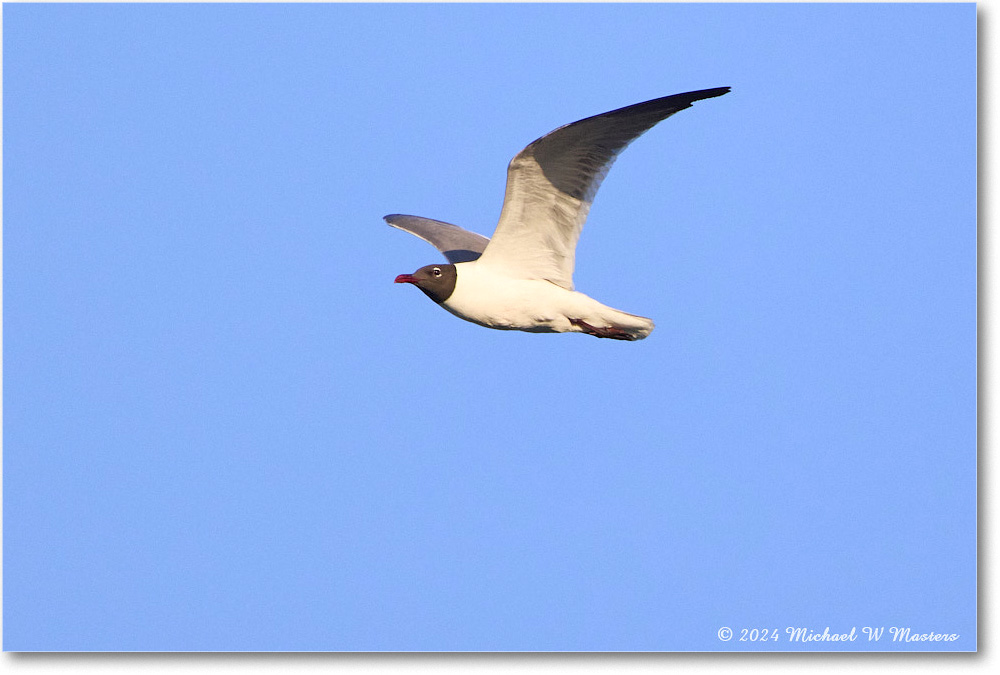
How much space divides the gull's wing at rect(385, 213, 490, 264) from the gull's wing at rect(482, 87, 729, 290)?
1.10 meters

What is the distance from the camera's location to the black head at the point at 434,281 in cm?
768

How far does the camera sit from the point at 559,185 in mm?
7469

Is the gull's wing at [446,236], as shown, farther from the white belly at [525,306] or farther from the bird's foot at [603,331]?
the bird's foot at [603,331]

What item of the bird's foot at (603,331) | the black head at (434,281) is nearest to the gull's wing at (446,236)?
the black head at (434,281)

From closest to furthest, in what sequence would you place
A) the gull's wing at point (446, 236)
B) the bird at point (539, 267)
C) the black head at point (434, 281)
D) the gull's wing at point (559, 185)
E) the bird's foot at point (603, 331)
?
the gull's wing at point (559, 185) → the bird at point (539, 267) → the black head at point (434, 281) → the bird's foot at point (603, 331) → the gull's wing at point (446, 236)

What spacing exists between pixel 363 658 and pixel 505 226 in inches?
124

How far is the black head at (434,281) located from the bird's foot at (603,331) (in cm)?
87

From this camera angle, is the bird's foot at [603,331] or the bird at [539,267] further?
the bird's foot at [603,331]

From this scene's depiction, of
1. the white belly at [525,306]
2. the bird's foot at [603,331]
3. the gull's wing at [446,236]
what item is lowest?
the bird's foot at [603,331]

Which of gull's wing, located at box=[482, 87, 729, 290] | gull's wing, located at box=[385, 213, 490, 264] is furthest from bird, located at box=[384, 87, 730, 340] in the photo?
gull's wing, located at box=[385, 213, 490, 264]

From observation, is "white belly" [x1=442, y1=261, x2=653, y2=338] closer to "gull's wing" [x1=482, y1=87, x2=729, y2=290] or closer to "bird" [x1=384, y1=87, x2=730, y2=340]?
"bird" [x1=384, y1=87, x2=730, y2=340]

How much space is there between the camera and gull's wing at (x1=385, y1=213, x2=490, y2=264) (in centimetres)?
901

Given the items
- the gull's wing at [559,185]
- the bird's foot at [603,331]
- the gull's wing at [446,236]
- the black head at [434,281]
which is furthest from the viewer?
the gull's wing at [446,236]

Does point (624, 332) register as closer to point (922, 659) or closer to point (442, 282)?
point (442, 282)
